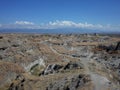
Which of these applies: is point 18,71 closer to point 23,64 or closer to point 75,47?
point 23,64

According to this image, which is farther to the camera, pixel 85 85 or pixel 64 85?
pixel 64 85

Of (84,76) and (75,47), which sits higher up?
(84,76)

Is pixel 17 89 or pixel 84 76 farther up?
pixel 84 76

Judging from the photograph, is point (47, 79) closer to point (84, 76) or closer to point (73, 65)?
point (84, 76)

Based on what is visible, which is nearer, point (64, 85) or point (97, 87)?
point (97, 87)

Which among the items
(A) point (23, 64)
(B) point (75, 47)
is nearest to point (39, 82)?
(A) point (23, 64)

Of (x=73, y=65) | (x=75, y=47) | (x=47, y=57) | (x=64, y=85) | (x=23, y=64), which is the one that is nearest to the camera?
(x=64, y=85)

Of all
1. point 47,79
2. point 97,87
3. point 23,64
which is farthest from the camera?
point 23,64

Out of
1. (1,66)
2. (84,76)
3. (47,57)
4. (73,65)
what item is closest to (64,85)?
(84,76)

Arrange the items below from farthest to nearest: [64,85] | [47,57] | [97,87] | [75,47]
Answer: [75,47], [47,57], [64,85], [97,87]
